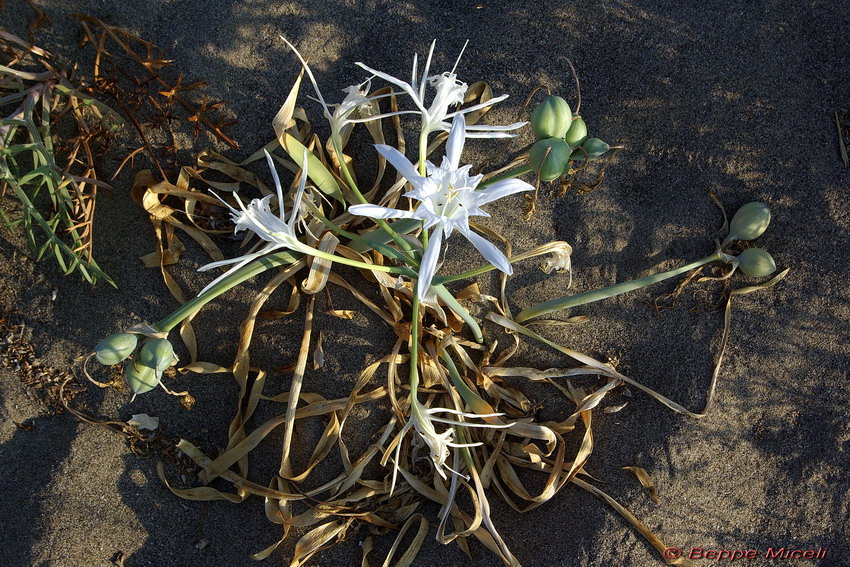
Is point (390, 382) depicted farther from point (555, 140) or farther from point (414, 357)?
point (555, 140)

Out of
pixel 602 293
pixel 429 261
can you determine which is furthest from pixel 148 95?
pixel 602 293

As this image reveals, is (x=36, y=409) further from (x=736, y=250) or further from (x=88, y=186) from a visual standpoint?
(x=736, y=250)

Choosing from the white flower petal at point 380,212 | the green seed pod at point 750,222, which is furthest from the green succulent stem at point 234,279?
the green seed pod at point 750,222

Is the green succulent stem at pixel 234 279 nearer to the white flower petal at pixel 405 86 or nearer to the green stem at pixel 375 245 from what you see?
the green stem at pixel 375 245

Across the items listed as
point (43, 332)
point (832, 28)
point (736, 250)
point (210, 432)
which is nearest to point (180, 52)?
point (43, 332)

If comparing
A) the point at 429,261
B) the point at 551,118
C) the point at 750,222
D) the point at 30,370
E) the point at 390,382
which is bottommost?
the point at 30,370

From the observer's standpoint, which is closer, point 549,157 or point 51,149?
point 549,157
